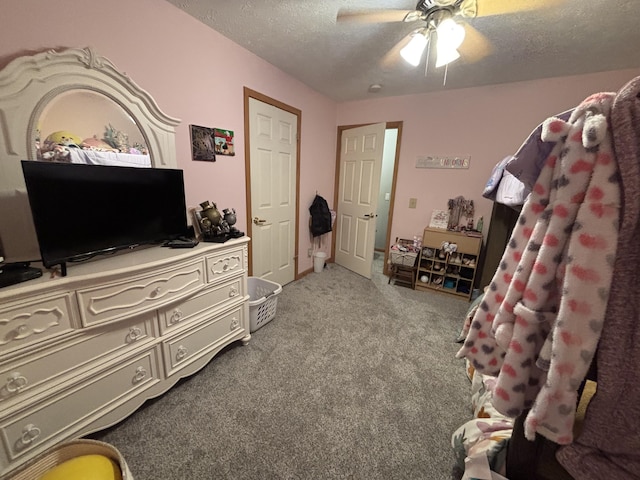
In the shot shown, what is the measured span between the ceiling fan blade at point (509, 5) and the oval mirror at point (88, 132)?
2147 mm

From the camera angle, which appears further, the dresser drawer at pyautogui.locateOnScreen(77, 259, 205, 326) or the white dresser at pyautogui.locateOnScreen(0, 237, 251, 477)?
the dresser drawer at pyautogui.locateOnScreen(77, 259, 205, 326)

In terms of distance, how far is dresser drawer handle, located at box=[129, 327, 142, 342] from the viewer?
1.33 meters

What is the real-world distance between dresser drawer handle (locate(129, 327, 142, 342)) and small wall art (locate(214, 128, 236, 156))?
4.69 feet

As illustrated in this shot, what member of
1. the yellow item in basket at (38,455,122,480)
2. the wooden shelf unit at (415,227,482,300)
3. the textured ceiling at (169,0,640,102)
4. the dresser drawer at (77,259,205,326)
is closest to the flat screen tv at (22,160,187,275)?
the dresser drawer at (77,259,205,326)

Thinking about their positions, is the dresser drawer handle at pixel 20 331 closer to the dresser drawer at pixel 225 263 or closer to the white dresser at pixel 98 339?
the white dresser at pixel 98 339

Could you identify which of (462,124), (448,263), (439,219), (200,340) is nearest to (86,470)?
(200,340)

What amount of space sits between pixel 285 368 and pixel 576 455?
5.11ft

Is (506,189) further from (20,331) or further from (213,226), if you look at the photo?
(20,331)

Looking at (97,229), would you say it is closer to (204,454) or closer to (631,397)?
(204,454)

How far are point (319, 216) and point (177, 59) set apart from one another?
6.98ft

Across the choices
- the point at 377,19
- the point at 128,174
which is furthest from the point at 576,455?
the point at 377,19

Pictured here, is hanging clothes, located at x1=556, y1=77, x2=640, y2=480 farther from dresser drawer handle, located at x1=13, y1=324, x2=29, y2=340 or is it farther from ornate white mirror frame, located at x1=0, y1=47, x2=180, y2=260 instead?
ornate white mirror frame, located at x1=0, y1=47, x2=180, y2=260

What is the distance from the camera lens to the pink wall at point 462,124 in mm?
2492

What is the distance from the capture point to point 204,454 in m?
1.25
